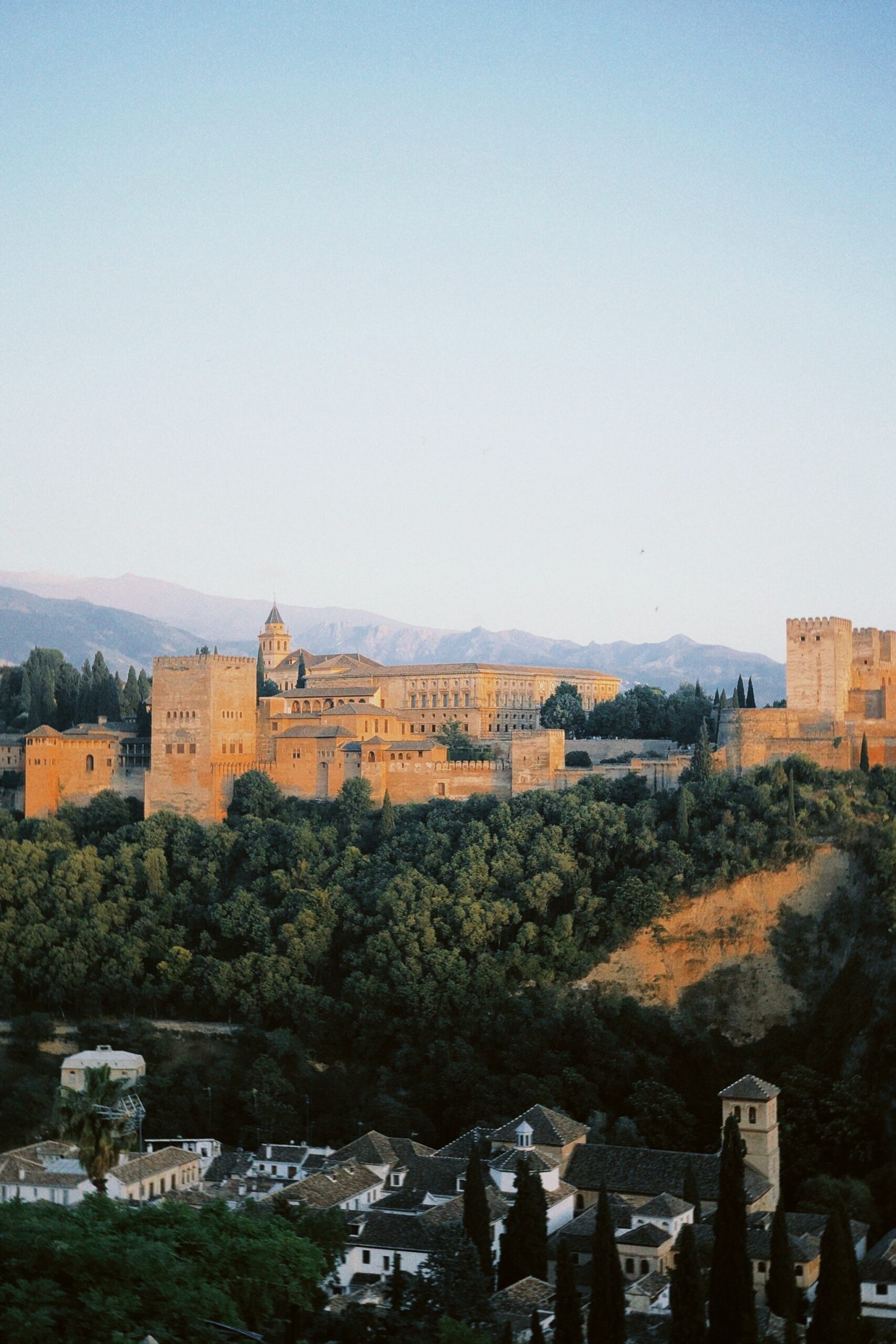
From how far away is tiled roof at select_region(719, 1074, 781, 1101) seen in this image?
36.6 meters

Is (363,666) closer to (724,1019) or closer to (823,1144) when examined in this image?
(724,1019)

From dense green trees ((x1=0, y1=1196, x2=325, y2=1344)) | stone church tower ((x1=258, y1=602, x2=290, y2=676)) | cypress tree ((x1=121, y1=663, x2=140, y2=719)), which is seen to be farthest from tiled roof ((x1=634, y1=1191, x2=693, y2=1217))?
stone church tower ((x1=258, y1=602, x2=290, y2=676))

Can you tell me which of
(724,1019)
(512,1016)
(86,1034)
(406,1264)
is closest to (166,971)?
(86,1034)

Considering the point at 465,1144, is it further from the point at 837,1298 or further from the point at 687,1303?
the point at 837,1298

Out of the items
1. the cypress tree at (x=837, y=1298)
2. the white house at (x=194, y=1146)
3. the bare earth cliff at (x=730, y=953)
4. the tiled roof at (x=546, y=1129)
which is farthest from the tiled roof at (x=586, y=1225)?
the bare earth cliff at (x=730, y=953)

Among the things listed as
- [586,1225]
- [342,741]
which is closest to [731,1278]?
[586,1225]

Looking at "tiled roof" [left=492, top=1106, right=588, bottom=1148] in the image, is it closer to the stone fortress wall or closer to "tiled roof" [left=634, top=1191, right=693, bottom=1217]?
"tiled roof" [left=634, top=1191, right=693, bottom=1217]

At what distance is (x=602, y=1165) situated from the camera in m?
36.1

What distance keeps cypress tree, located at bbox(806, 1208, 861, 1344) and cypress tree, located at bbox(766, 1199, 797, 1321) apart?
4.16ft

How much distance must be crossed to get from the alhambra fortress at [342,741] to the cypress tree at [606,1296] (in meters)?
22.3

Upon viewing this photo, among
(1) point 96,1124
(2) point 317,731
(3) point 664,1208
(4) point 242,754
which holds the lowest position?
(3) point 664,1208

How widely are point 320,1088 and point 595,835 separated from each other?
9.53 meters

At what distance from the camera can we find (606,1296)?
2778 centimetres

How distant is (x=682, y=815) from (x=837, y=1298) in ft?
64.9
